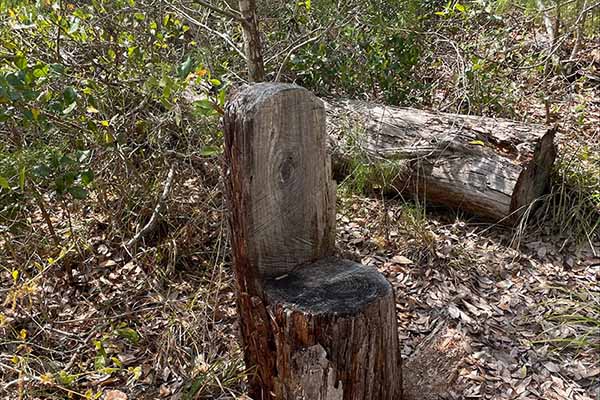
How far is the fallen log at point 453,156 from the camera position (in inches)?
147

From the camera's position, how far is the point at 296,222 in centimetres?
234

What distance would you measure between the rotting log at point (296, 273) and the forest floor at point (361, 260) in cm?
48

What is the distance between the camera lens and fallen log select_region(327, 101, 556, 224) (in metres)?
3.72

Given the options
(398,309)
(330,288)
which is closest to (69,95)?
(330,288)

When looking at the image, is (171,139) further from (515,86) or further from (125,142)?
(515,86)

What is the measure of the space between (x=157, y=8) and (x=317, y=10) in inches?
54.1

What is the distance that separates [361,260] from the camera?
361 cm

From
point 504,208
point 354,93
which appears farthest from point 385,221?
point 354,93

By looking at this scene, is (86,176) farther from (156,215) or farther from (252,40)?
(252,40)

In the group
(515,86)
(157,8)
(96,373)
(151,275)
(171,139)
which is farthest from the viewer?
(515,86)

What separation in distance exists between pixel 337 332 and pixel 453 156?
2194 millimetres

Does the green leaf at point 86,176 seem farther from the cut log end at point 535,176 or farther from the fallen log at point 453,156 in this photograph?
the cut log end at point 535,176

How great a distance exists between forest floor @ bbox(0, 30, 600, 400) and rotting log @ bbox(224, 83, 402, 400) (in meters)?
0.48

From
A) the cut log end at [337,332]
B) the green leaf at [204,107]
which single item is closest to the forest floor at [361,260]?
the cut log end at [337,332]
